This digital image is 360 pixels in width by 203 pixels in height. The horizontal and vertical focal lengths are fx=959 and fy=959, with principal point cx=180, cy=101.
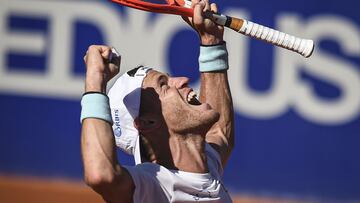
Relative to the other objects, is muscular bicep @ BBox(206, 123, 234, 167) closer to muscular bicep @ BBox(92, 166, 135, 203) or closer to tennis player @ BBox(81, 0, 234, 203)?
tennis player @ BBox(81, 0, 234, 203)

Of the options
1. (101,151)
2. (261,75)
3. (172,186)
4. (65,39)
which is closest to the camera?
(101,151)

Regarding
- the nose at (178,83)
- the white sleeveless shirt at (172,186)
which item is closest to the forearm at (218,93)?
the nose at (178,83)

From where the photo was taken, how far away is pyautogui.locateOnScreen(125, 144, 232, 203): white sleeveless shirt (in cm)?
410

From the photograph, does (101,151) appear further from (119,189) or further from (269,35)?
(269,35)

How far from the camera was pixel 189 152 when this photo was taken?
450cm

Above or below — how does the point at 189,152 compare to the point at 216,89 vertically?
below

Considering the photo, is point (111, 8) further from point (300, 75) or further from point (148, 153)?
point (148, 153)

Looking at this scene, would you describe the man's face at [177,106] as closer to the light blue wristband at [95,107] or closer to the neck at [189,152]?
the neck at [189,152]

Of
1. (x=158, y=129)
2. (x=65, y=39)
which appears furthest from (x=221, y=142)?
(x=65, y=39)

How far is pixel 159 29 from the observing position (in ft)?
27.6

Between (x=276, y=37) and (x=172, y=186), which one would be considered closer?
(x=172, y=186)

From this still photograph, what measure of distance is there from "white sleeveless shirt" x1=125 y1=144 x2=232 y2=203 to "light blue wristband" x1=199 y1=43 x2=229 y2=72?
0.66m

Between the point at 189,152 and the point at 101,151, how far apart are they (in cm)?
69

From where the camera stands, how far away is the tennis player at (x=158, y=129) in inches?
156
